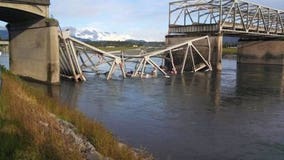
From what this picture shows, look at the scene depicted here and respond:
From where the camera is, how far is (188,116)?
29891 millimetres

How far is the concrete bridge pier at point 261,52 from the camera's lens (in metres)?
108

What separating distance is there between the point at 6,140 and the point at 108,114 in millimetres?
18356

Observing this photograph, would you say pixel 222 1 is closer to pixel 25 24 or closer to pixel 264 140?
pixel 25 24

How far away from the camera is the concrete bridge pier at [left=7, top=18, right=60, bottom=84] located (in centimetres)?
4822

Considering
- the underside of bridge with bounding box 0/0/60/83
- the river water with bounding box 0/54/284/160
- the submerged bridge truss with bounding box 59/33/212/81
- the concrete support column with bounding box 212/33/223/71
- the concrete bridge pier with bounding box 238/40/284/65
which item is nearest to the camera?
the river water with bounding box 0/54/284/160

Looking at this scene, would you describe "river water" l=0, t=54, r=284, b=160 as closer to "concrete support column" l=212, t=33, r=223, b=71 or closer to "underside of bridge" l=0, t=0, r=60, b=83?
"underside of bridge" l=0, t=0, r=60, b=83

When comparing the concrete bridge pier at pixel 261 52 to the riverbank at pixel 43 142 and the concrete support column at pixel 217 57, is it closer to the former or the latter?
the concrete support column at pixel 217 57

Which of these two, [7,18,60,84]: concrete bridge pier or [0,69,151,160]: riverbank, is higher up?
[7,18,60,84]: concrete bridge pier

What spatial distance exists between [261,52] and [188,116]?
87924 mm

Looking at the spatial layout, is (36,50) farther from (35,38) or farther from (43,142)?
(43,142)

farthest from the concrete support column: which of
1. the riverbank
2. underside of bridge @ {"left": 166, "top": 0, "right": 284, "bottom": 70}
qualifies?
the riverbank

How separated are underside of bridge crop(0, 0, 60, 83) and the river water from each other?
123 inches

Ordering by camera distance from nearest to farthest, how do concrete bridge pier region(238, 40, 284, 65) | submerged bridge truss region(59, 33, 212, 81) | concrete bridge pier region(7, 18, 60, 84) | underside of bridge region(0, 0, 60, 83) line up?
underside of bridge region(0, 0, 60, 83), concrete bridge pier region(7, 18, 60, 84), submerged bridge truss region(59, 33, 212, 81), concrete bridge pier region(238, 40, 284, 65)

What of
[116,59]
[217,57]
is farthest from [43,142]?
[217,57]
